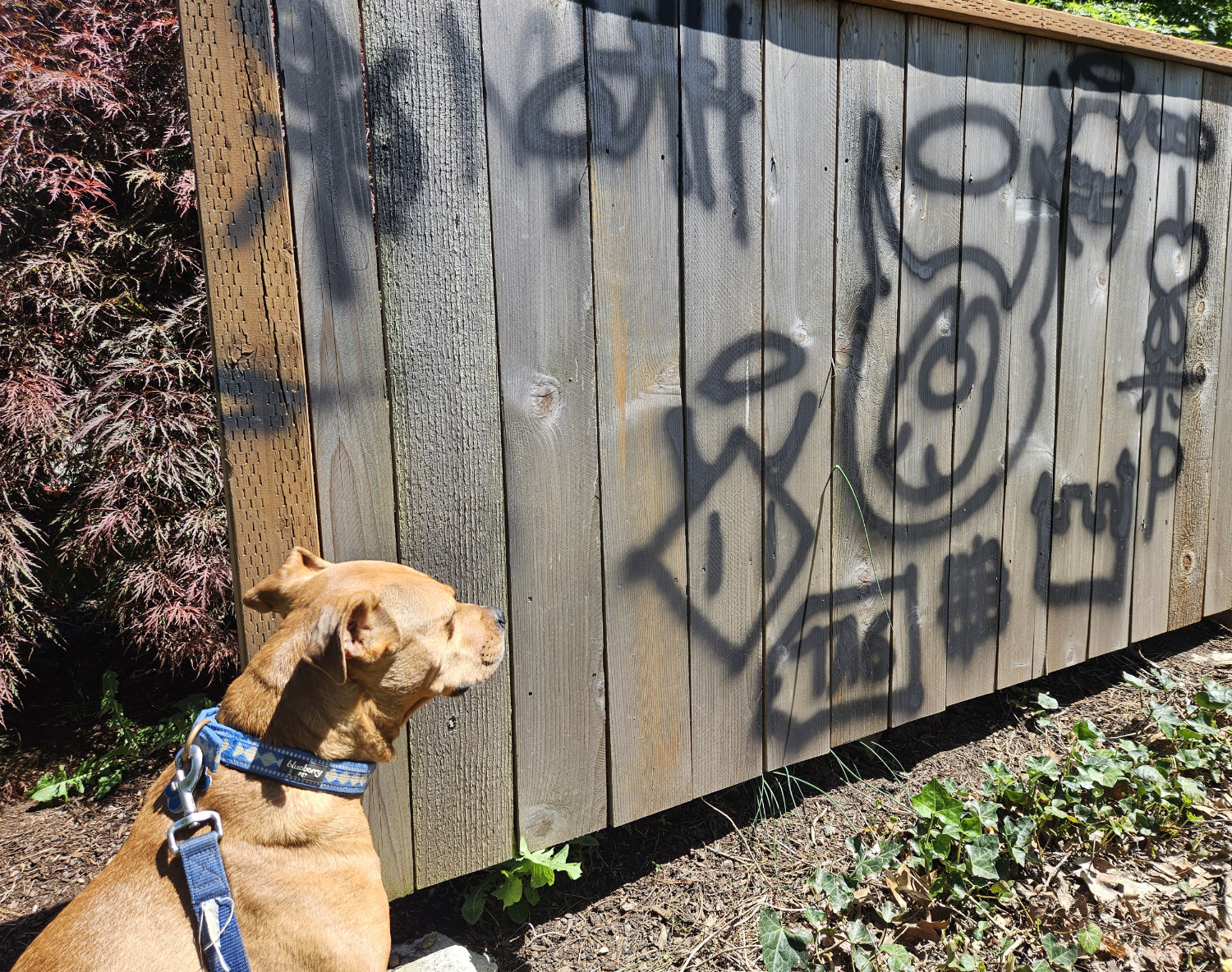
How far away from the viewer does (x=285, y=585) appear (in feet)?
5.11

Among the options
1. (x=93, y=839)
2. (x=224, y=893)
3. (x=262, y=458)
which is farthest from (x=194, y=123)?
(x=93, y=839)

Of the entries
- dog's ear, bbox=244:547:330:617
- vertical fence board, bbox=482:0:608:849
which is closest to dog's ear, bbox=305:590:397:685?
dog's ear, bbox=244:547:330:617

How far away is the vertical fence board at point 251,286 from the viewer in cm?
156

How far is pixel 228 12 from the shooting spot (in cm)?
156

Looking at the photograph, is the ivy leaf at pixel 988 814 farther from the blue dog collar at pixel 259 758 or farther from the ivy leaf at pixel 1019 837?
the blue dog collar at pixel 259 758

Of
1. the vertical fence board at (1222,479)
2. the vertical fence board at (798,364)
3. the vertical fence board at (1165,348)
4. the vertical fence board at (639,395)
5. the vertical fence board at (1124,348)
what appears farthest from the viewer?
the vertical fence board at (1222,479)

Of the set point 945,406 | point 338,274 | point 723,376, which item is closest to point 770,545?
point 723,376

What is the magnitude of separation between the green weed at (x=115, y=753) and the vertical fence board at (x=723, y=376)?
65.4 inches

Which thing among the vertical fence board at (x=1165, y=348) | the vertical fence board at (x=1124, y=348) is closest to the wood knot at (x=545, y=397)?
the vertical fence board at (x=1124, y=348)

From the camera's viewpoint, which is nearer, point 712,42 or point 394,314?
point 394,314

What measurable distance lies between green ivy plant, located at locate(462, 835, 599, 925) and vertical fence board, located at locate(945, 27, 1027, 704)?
4.93 ft

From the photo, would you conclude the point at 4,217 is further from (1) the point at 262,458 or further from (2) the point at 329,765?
(2) the point at 329,765

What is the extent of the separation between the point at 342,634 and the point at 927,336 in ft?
6.62

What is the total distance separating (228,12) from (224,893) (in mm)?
1588
